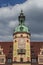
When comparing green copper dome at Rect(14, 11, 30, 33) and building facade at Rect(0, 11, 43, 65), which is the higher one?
green copper dome at Rect(14, 11, 30, 33)

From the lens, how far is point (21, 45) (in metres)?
66.8

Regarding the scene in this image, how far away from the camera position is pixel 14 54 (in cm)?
6681

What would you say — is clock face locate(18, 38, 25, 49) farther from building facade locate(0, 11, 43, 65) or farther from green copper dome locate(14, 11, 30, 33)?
green copper dome locate(14, 11, 30, 33)

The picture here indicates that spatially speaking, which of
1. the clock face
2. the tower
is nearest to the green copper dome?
the tower

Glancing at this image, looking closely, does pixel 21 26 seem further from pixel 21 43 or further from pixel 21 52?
pixel 21 52

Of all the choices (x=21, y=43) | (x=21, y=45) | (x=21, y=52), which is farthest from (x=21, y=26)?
(x=21, y=52)

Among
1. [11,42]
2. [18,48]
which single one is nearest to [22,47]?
[18,48]

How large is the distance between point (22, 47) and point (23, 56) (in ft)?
7.10

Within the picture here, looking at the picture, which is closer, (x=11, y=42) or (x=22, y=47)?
(x=22, y=47)

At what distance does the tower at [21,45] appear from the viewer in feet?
218

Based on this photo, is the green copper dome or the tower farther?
the green copper dome

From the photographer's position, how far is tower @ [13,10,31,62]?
66312mm

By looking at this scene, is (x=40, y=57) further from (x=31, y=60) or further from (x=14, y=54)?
(x=14, y=54)

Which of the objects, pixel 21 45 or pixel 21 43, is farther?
pixel 21 45
